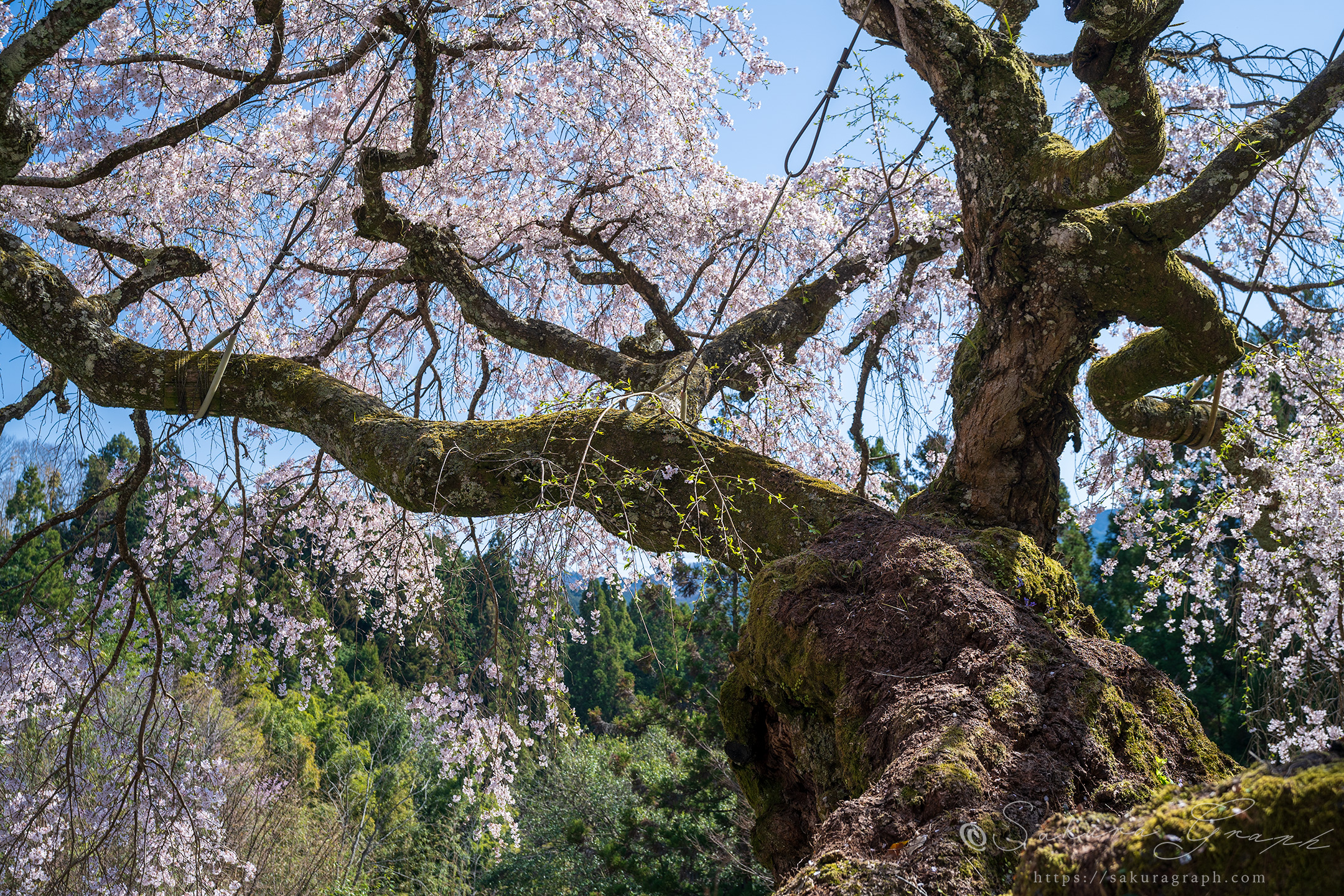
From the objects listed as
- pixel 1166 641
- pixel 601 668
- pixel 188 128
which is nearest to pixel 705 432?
pixel 188 128

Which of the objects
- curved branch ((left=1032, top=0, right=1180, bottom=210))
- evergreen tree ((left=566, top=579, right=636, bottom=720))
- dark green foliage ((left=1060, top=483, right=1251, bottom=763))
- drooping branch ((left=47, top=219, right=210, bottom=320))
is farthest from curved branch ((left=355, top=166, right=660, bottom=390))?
evergreen tree ((left=566, top=579, right=636, bottom=720))

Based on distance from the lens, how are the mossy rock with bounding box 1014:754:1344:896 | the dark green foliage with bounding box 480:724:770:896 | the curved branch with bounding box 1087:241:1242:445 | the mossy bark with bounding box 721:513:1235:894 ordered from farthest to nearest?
1. the dark green foliage with bounding box 480:724:770:896
2. the curved branch with bounding box 1087:241:1242:445
3. the mossy bark with bounding box 721:513:1235:894
4. the mossy rock with bounding box 1014:754:1344:896

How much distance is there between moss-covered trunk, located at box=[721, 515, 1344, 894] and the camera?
0.78 m

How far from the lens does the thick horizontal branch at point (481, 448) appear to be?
95.8 inches

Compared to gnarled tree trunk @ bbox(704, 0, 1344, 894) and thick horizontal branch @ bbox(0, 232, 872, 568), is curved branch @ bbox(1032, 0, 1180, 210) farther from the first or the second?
thick horizontal branch @ bbox(0, 232, 872, 568)

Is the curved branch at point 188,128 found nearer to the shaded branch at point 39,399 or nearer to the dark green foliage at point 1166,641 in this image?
the shaded branch at point 39,399

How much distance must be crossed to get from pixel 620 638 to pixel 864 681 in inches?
814

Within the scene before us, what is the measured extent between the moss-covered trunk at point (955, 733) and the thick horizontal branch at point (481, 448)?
13.9 inches

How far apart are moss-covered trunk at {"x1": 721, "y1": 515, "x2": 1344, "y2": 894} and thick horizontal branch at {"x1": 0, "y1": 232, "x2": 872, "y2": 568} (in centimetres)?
35

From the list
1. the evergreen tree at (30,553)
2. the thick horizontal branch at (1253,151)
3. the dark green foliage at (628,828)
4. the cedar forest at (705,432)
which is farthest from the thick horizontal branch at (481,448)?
the evergreen tree at (30,553)

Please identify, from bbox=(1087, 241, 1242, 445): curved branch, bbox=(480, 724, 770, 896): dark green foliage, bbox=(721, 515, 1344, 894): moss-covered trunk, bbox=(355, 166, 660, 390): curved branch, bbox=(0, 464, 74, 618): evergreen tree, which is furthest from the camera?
bbox=(480, 724, 770, 896): dark green foliage

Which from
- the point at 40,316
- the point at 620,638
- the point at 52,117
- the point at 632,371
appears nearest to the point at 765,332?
the point at 632,371

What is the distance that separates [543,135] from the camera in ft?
20.0

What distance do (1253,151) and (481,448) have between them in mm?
2532
